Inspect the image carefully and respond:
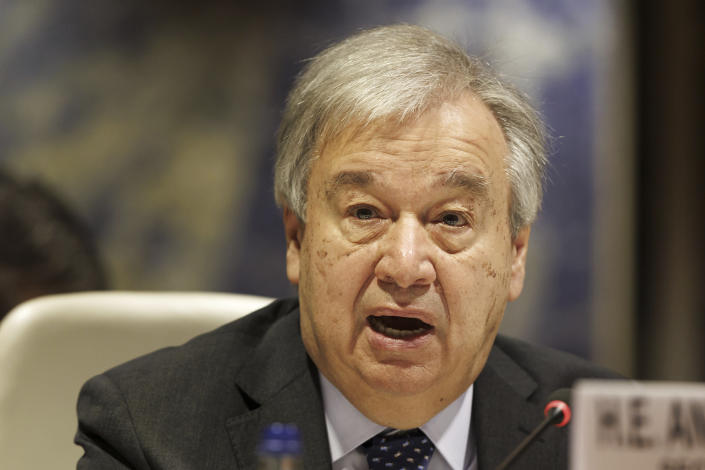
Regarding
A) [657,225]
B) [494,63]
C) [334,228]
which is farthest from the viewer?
[657,225]

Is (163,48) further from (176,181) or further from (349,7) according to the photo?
(349,7)

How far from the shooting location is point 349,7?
3811 millimetres

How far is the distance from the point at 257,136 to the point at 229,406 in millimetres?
2290

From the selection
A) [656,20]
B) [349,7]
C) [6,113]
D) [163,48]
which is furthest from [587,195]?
[6,113]

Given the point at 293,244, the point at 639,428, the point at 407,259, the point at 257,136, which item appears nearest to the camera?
the point at 639,428

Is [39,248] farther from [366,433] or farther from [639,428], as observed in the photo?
[639,428]

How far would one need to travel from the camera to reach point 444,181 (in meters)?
1.54

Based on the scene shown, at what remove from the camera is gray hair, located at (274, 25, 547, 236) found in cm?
158

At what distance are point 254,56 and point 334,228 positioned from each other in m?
2.39

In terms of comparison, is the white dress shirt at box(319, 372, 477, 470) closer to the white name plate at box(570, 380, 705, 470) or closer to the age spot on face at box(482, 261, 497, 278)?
the age spot on face at box(482, 261, 497, 278)

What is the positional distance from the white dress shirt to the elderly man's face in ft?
0.14

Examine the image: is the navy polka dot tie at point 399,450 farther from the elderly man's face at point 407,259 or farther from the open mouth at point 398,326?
the open mouth at point 398,326


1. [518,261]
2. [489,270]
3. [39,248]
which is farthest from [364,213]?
[39,248]

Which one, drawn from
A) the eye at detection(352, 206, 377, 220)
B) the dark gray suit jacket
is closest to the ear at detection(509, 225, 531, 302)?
the dark gray suit jacket
